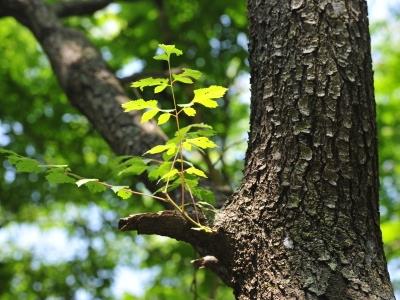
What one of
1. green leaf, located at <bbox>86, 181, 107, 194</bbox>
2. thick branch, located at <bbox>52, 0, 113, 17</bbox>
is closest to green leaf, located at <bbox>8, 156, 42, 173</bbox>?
green leaf, located at <bbox>86, 181, 107, 194</bbox>

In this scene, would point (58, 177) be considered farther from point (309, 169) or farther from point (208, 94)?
point (309, 169)

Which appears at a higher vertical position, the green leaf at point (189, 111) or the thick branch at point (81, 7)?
the green leaf at point (189, 111)

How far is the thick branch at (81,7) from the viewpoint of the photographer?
4488 mm

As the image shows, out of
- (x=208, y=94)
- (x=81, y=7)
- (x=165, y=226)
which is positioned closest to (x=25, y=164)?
(x=165, y=226)

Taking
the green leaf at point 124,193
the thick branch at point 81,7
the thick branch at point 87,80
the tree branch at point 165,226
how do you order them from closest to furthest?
1. the green leaf at point 124,193
2. the tree branch at point 165,226
3. the thick branch at point 87,80
4. the thick branch at point 81,7

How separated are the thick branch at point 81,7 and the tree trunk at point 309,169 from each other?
2.68m

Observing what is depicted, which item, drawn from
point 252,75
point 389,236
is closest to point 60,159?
point 389,236

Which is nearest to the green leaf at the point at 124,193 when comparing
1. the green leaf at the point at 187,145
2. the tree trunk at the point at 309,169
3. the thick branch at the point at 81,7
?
the green leaf at the point at 187,145

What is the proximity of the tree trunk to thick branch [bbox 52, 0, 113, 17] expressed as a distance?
2.68 m

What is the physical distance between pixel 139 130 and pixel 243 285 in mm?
1253

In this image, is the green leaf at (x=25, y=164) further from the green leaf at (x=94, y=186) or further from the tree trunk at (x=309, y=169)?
the tree trunk at (x=309, y=169)

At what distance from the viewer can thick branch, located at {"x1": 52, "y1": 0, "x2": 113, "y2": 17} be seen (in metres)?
4.49

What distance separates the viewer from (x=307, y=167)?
1.93 meters

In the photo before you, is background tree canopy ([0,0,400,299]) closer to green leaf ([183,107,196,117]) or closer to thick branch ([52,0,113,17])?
thick branch ([52,0,113,17])
